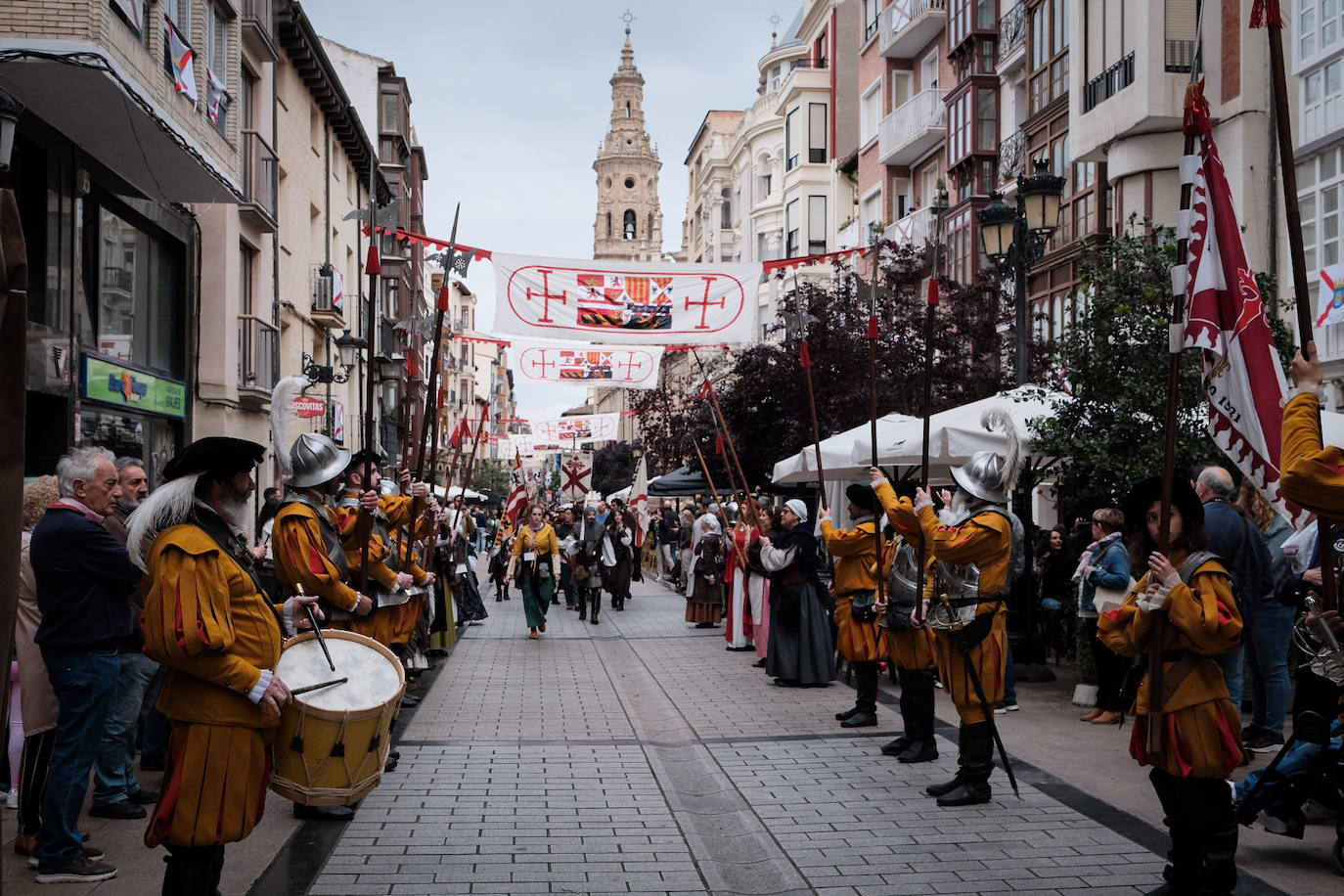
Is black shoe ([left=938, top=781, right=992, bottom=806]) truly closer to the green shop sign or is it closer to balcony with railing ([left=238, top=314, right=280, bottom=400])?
the green shop sign

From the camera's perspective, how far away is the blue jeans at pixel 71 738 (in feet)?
18.9

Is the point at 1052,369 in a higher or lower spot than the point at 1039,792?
higher

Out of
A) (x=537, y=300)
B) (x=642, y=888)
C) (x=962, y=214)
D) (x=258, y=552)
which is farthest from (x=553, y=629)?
(x=962, y=214)

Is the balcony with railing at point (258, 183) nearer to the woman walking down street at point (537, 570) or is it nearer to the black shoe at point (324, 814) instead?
the woman walking down street at point (537, 570)

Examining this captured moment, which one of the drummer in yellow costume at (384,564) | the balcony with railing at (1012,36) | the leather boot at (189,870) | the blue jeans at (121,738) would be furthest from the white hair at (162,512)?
the balcony with railing at (1012,36)

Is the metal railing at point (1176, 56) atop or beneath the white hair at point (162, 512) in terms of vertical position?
atop

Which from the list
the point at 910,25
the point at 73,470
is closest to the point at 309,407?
the point at 73,470

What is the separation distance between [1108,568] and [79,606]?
746 cm

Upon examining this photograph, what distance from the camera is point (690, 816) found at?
720 centimetres

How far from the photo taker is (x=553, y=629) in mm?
19844

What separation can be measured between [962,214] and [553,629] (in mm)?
17481

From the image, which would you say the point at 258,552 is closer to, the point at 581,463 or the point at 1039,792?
the point at 1039,792

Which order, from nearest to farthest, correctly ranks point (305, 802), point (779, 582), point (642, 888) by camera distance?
1. point (305, 802)
2. point (642, 888)
3. point (779, 582)

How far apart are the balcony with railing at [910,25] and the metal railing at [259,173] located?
19445mm
